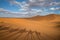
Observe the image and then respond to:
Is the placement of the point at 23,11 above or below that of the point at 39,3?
below

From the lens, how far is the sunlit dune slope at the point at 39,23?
2486mm

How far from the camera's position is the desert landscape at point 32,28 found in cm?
245

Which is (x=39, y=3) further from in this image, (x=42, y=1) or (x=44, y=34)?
(x=44, y=34)

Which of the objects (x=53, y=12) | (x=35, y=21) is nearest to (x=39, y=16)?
(x=35, y=21)

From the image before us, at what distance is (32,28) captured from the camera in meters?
2.50

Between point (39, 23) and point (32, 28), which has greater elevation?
point (39, 23)

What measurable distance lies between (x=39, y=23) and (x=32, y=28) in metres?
0.19

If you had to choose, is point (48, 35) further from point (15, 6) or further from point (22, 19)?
point (15, 6)

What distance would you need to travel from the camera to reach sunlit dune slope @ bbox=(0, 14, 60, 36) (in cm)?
249

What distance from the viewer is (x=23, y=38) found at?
2.44 m

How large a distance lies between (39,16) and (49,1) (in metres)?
0.40

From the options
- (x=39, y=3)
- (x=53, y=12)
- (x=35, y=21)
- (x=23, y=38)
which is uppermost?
(x=39, y=3)

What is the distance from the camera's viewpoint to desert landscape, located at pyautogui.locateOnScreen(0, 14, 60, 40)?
8.04 ft

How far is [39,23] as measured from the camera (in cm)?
251
